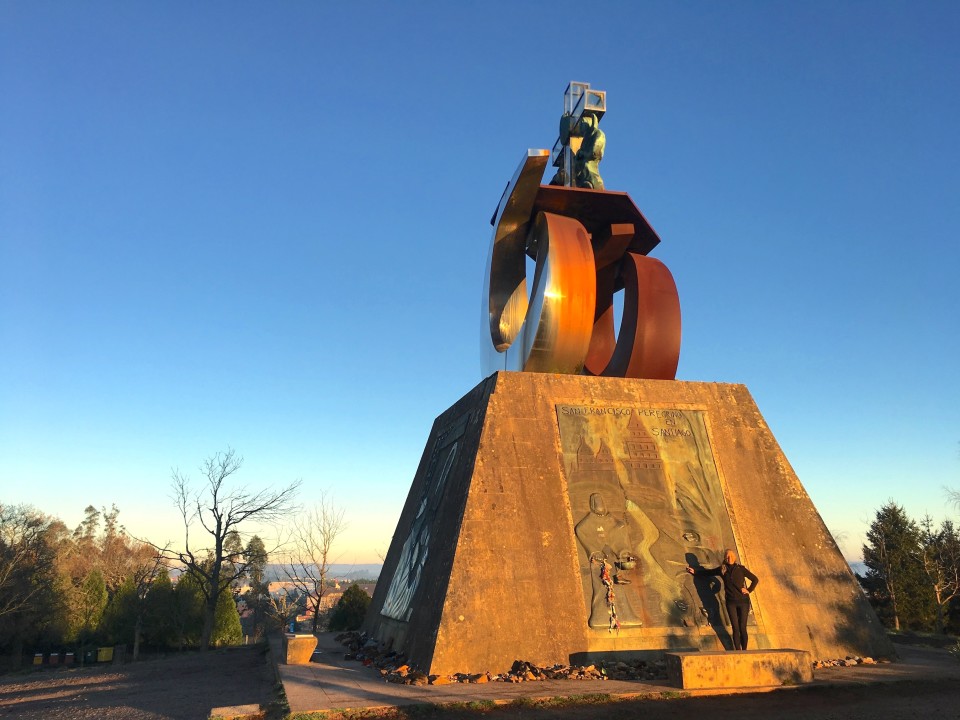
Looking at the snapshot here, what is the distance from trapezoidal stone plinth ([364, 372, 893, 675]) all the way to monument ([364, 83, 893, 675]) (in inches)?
1.0

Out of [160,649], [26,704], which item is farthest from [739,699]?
[160,649]

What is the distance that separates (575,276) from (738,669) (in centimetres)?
715

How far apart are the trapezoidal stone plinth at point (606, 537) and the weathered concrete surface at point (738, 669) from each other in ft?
4.77

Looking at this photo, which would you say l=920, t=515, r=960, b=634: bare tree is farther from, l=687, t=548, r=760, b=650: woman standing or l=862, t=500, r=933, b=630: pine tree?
l=687, t=548, r=760, b=650: woman standing

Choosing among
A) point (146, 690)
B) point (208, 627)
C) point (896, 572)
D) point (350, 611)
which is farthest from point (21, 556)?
point (896, 572)

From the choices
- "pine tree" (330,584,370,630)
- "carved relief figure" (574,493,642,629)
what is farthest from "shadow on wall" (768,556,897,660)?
"pine tree" (330,584,370,630)

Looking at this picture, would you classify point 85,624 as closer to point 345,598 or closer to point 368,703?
point 345,598

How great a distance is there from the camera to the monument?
883 centimetres

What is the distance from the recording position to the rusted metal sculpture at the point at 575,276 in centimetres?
1220

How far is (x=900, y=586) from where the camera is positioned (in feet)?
87.7

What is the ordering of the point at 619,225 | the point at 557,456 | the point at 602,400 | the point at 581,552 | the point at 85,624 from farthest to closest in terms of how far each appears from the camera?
the point at 85,624 → the point at 619,225 → the point at 602,400 → the point at 557,456 → the point at 581,552

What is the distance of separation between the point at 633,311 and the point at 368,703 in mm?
8521

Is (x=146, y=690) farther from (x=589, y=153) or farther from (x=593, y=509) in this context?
(x=589, y=153)

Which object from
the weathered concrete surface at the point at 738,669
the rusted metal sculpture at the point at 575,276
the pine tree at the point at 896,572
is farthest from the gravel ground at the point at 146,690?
the pine tree at the point at 896,572
